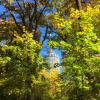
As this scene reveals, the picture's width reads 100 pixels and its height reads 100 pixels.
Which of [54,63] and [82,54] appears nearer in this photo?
[82,54]

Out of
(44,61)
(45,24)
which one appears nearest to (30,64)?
(44,61)

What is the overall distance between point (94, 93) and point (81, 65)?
205 centimetres

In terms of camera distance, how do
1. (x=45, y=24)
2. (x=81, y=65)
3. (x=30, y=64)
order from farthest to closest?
1. (x=45, y=24)
2. (x=30, y=64)
3. (x=81, y=65)

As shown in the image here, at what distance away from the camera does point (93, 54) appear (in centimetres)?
2903

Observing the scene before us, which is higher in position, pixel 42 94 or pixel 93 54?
pixel 93 54

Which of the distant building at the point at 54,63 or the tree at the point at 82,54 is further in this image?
the distant building at the point at 54,63

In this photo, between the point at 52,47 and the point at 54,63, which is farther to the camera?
the point at 54,63

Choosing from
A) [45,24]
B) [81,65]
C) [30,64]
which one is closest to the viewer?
[81,65]

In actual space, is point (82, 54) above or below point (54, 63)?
above

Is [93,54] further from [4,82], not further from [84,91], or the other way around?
[4,82]

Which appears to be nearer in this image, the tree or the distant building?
the tree

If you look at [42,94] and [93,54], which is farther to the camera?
[42,94]

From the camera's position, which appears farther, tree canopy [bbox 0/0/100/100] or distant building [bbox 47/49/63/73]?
distant building [bbox 47/49/63/73]

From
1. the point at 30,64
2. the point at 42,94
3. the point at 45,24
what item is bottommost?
the point at 42,94
